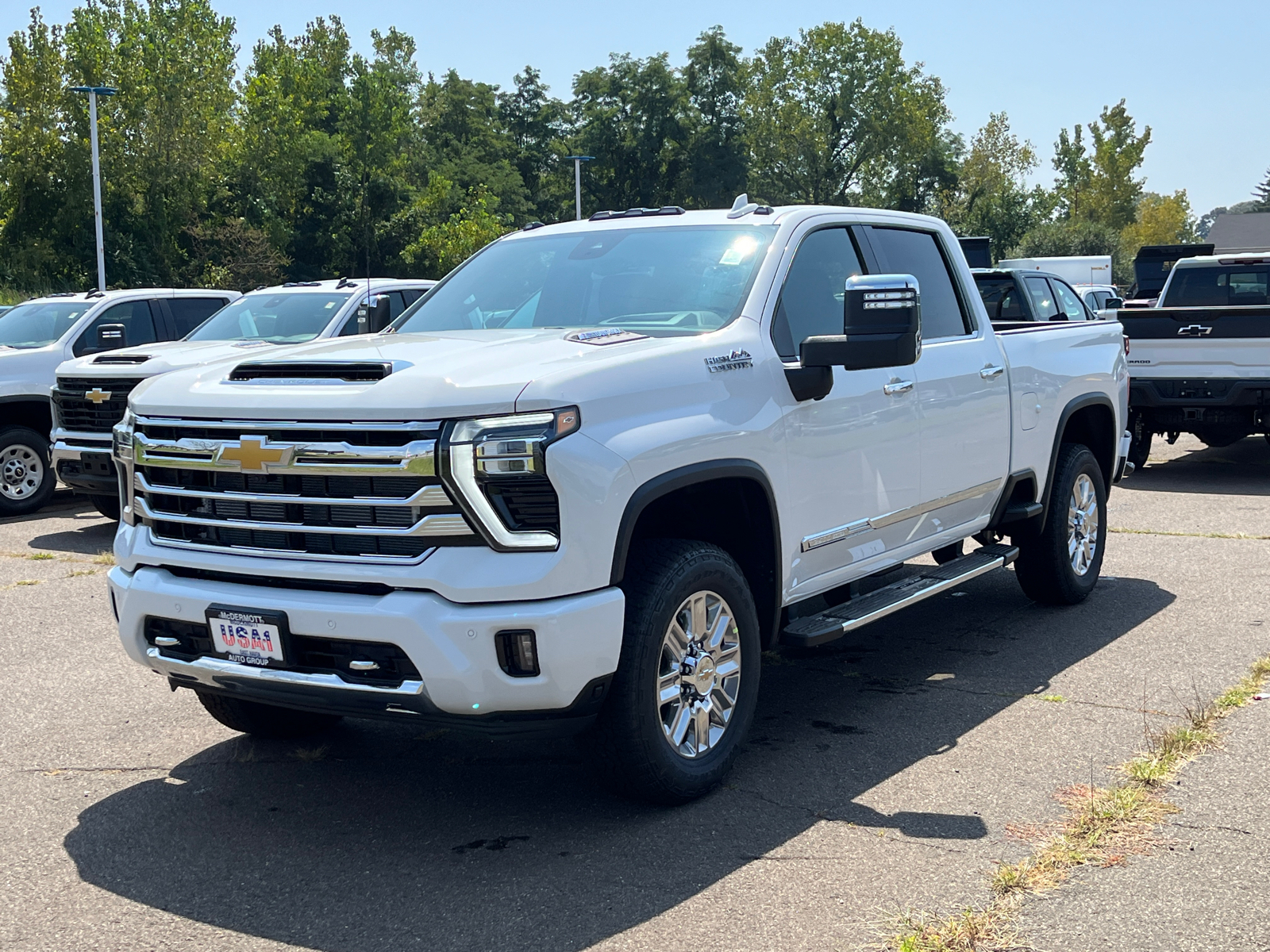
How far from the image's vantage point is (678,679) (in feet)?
14.4

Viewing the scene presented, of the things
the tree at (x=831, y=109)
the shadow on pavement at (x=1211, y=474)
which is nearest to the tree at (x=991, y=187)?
the tree at (x=831, y=109)

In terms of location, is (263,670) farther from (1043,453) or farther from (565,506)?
(1043,453)

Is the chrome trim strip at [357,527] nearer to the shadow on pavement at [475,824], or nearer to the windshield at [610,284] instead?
the shadow on pavement at [475,824]

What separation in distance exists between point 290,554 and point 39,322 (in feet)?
31.6

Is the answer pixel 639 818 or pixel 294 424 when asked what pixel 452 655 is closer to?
pixel 294 424

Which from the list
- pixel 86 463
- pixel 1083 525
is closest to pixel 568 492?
pixel 1083 525

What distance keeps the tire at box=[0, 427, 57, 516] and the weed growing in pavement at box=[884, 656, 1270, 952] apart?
9889mm

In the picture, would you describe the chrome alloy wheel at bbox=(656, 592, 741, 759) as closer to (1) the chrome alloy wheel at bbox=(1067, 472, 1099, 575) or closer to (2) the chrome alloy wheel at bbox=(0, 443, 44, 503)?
(1) the chrome alloy wheel at bbox=(1067, 472, 1099, 575)

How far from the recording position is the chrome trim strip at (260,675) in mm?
3910

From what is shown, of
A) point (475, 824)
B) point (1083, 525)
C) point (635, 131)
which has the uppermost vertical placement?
point (635, 131)

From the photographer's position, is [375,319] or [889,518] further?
[375,319]

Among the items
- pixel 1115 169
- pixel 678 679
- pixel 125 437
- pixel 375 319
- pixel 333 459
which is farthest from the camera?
pixel 1115 169

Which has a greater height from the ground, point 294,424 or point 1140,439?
point 294,424

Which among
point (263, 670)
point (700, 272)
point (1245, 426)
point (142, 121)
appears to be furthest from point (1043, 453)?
point (142, 121)
